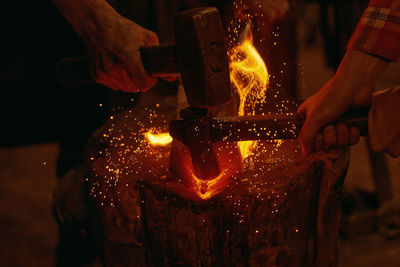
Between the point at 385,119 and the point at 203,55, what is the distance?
2.56 feet

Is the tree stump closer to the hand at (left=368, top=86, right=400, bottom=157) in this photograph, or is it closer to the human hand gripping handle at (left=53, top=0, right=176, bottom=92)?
the hand at (left=368, top=86, right=400, bottom=157)

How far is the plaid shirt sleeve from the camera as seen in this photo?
156cm

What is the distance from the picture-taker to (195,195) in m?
1.58

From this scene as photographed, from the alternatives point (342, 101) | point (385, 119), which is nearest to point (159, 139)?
point (342, 101)

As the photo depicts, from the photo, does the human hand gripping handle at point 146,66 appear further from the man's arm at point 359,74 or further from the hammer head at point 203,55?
the man's arm at point 359,74

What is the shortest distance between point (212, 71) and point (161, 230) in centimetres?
73

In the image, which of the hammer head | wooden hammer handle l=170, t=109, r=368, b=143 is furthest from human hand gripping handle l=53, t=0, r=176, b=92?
wooden hammer handle l=170, t=109, r=368, b=143

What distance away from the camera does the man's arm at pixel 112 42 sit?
1.74m

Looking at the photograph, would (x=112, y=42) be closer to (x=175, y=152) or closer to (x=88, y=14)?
(x=88, y=14)

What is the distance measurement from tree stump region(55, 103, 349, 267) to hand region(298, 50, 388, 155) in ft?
0.65

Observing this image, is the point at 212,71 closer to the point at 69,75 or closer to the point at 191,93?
the point at 191,93

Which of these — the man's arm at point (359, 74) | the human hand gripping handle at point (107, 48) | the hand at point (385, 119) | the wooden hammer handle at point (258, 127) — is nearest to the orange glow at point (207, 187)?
the wooden hammer handle at point (258, 127)

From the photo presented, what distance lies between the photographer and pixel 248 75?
90.7 inches

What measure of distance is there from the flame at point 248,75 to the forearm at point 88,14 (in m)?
0.74
